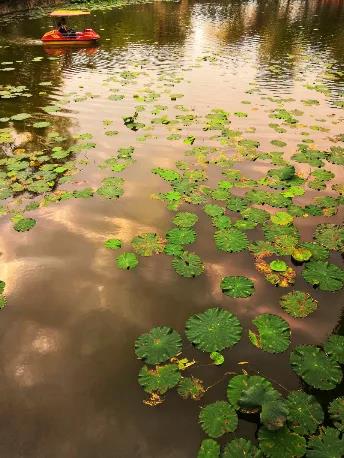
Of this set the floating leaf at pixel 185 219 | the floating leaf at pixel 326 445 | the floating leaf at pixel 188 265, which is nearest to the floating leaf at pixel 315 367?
the floating leaf at pixel 326 445

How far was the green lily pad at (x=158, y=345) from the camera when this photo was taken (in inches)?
152

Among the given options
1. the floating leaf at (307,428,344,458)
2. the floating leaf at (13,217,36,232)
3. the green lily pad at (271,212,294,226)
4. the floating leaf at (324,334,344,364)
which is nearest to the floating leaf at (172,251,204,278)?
the green lily pad at (271,212,294,226)

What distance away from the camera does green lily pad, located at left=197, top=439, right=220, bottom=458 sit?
3.06m

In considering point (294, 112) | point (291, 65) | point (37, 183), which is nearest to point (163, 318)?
point (37, 183)

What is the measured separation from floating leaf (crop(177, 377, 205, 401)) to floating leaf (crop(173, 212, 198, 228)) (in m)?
2.72

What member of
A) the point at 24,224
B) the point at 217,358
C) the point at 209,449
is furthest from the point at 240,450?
the point at 24,224

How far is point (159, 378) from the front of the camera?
144 inches

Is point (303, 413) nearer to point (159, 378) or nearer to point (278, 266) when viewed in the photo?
point (159, 378)

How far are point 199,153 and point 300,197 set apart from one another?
2.74m

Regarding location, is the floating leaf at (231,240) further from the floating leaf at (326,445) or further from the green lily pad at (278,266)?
the floating leaf at (326,445)

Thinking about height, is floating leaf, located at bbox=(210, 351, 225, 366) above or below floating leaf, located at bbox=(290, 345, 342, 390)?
below

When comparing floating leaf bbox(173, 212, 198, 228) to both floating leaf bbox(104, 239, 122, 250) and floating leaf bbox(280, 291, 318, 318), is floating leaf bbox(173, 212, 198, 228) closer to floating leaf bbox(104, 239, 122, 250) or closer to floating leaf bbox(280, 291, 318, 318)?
floating leaf bbox(104, 239, 122, 250)

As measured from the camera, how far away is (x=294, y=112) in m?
10.4

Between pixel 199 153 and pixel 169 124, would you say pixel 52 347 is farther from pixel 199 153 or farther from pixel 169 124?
pixel 169 124
